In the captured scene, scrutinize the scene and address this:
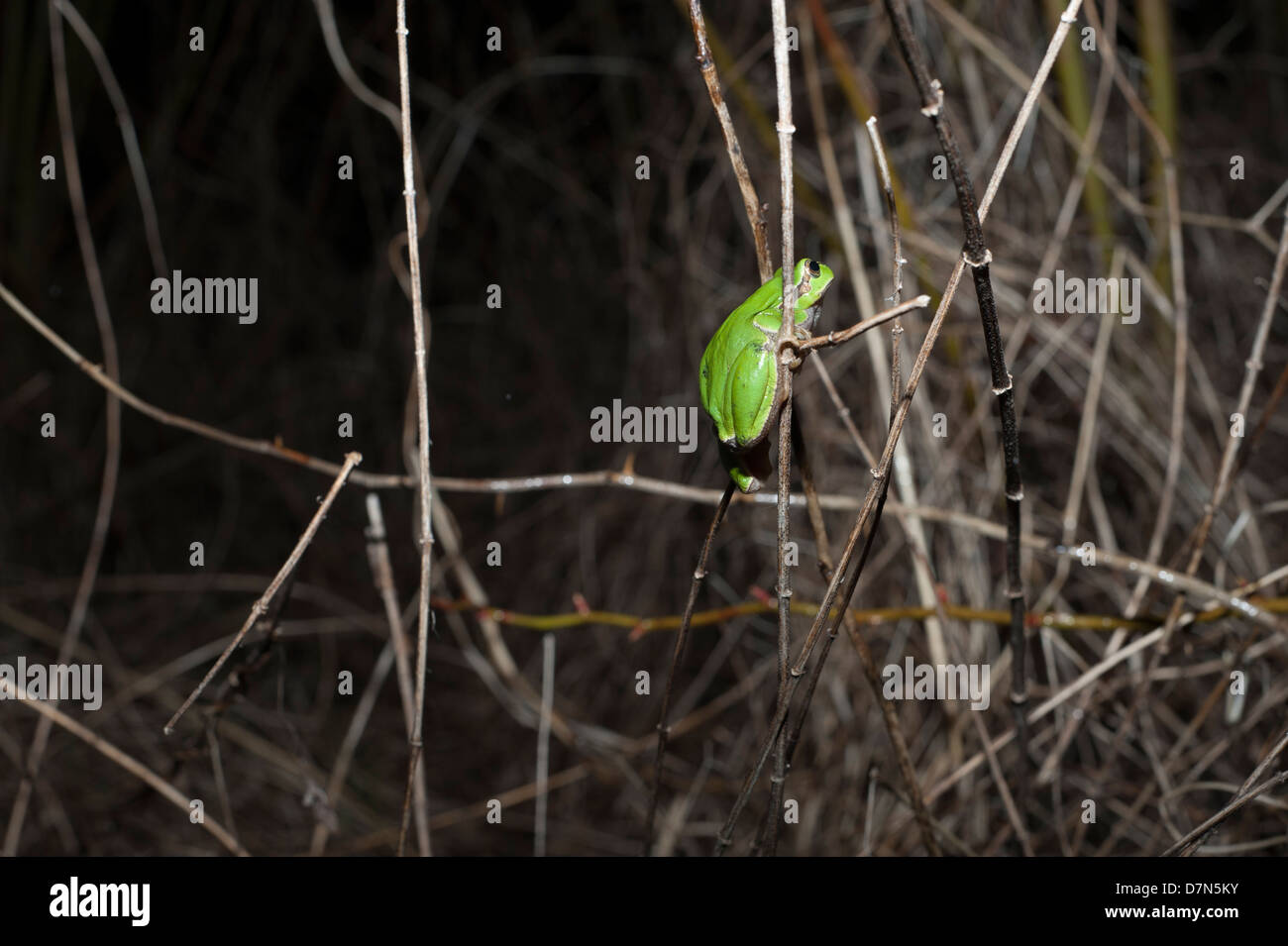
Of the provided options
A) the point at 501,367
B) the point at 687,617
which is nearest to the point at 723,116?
the point at 687,617

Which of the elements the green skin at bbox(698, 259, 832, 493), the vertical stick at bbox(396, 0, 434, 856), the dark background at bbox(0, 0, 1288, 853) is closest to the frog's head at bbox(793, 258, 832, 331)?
the green skin at bbox(698, 259, 832, 493)

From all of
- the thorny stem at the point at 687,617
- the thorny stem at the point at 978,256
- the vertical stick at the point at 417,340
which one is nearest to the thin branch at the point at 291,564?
the vertical stick at the point at 417,340

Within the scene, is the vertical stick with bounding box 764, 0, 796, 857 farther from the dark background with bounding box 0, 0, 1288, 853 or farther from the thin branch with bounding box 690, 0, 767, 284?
the dark background with bounding box 0, 0, 1288, 853

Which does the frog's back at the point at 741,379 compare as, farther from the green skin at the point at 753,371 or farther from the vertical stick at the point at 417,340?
the vertical stick at the point at 417,340

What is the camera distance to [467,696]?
4.23 feet

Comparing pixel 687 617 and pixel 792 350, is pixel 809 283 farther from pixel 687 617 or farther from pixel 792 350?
pixel 687 617

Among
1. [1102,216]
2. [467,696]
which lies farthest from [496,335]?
[1102,216]

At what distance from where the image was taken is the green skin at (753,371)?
0.38 meters

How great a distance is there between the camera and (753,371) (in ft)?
1.26

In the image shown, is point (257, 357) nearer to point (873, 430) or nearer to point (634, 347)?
point (634, 347)

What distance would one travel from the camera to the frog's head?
1.31 feet

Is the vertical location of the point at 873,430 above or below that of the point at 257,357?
below

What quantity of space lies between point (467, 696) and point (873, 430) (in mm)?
675

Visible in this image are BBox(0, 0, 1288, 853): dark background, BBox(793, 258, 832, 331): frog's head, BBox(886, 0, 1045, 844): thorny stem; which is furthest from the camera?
BBox(0, 0, 1288, 853): dark background
